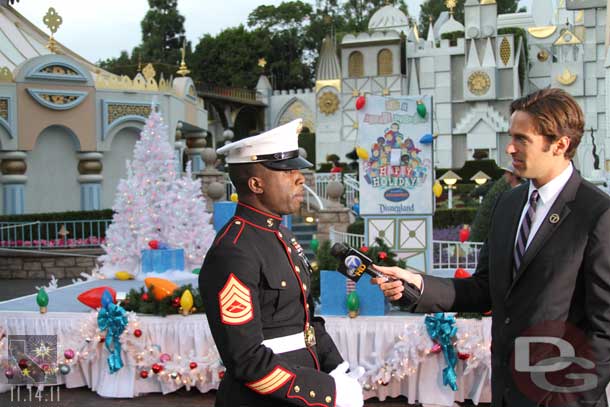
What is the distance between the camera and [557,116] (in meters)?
2.54

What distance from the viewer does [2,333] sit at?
6.64 metres

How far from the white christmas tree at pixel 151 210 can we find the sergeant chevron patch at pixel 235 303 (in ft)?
26.9

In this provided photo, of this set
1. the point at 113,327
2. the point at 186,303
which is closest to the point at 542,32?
the point at 186,303

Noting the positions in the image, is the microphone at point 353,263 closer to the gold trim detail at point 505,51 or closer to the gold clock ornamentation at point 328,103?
the gold trim detail at point 505,51

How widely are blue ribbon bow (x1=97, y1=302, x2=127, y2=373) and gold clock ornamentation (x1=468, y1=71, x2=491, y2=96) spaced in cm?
3316

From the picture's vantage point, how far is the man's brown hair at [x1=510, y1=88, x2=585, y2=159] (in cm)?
255

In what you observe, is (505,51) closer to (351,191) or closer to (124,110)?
(351,191)

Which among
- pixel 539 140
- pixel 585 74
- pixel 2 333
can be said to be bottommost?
pixel 2 333

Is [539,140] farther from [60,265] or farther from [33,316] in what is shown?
[60,265]

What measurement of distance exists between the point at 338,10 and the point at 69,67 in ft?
136

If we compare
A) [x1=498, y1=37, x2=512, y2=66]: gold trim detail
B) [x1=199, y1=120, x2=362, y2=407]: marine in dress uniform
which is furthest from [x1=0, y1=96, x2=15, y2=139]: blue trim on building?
[x1=498, y1=37, x2=512, y2=66]: gold trim detail

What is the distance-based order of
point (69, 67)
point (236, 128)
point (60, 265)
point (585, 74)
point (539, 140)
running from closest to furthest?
point (539, 140), point (60, 265), point (69, 67), point (585, 74), point (236, 128)

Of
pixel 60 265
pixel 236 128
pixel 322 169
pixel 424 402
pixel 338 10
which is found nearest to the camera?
pixel 424 402

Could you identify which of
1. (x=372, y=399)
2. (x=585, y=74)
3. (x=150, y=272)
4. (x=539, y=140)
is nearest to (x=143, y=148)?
(x=150, y=272)
